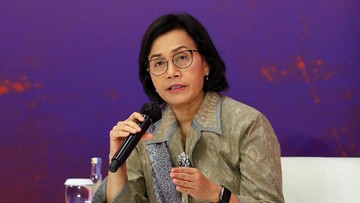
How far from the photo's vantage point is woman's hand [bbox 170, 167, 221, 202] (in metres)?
1.20

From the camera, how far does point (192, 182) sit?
1229 millimetres

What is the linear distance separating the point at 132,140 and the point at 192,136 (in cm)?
40

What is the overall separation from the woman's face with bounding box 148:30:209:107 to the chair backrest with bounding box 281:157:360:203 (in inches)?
23.3

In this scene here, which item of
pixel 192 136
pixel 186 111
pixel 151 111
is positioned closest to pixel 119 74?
pixel 186 111

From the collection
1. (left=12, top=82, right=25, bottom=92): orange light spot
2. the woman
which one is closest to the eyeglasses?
the woman

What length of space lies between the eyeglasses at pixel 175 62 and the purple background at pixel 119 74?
0.78 meters

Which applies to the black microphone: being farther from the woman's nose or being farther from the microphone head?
the woman's nose

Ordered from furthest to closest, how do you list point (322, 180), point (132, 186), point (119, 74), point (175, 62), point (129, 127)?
point (119, 74)
point (322, 180)
point (132, 186)
point (175, 62)
point (129, 127)

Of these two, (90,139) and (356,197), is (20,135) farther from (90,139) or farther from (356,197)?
(356,197)

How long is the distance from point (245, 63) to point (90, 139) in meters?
0.84

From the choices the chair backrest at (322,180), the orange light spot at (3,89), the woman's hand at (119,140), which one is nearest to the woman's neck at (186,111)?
the woman's hand at (119,140)

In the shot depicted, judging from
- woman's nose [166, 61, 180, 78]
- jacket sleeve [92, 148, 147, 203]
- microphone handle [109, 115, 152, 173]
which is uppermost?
woman's nose [166, 61, 180, 78]

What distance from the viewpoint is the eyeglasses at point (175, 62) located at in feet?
5.35

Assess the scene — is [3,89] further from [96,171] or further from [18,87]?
[96,171]
